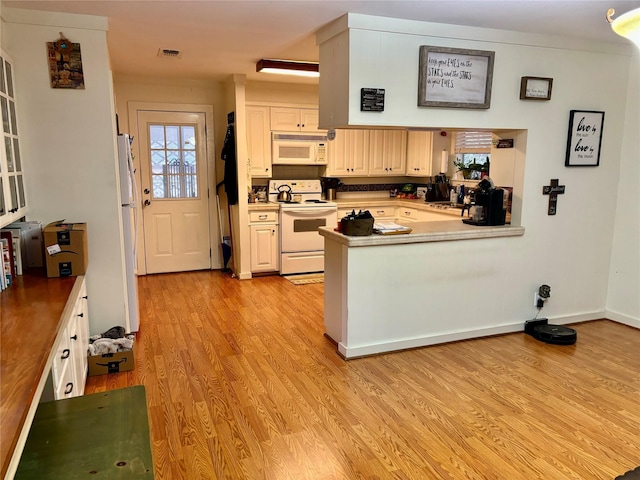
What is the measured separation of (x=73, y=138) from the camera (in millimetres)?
3221

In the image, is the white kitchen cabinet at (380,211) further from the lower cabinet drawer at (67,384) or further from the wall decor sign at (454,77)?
the lower cabinet drawer at (67,384)

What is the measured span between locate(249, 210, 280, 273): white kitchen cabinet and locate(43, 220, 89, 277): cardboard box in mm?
2854

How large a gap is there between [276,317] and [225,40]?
96.7 inches

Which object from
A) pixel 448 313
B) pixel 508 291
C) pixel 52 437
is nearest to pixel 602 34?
pixel 508 291

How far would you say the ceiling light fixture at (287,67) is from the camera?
4620 mm

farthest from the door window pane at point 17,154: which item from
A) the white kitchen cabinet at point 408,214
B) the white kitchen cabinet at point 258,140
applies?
the white kitchen cabinet at point 408,214

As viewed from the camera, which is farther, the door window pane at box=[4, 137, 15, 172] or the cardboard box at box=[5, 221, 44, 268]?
the cardboard box at box=[5, 221, 44, 268]

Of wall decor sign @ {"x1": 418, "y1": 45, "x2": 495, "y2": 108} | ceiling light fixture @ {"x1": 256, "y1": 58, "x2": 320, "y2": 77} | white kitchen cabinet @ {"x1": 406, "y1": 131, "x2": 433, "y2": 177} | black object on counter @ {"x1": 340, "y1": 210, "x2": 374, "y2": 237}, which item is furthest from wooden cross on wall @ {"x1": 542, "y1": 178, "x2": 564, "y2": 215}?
ceiling light fixture @ {"x1": 256, "y1": 58, "x2": 320, "y2": 77}

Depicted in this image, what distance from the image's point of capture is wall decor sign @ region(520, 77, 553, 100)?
3648 millimetres

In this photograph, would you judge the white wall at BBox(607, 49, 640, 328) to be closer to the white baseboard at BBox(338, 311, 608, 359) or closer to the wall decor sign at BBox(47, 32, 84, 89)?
the white baseboard at BBox(338, 311, 608, 359)

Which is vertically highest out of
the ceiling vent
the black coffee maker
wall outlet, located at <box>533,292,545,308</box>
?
the ceiling vent

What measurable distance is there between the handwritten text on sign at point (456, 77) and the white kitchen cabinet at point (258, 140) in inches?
114

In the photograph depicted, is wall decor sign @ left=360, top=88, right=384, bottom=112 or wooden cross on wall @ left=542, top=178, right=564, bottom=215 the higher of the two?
wall decor sign @ left=360, top=88, right=384, bottom=112

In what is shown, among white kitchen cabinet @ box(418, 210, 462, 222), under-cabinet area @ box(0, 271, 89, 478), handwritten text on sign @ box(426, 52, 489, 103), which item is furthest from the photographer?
white kitchen cabinet @ box(418, 210, 462, 222)
